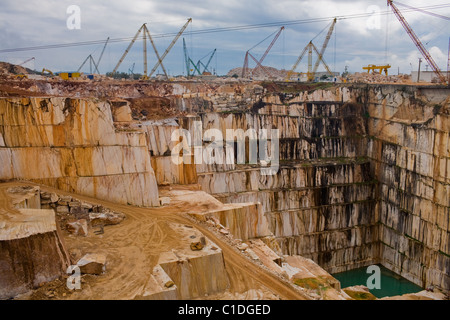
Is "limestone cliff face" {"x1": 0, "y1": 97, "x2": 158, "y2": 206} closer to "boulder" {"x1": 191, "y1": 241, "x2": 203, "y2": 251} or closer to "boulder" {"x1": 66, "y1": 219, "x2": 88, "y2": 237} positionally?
"boulder" {"x1": 66, "y1": 219, "x2": 88, "y2": 237}

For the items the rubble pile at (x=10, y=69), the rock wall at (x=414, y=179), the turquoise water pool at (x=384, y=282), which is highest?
the rubble pile at (x=10, y=69)

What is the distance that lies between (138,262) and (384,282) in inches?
987

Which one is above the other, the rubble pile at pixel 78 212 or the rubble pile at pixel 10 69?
the rubble pile at pixel 10 69

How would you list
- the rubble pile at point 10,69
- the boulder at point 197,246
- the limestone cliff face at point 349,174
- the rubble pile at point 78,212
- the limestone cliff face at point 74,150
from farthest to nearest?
the rubble pile at point 10,69 → the limestone cliff face at point 349,174 → the limestone cliff face at point 74,150 → the rubble pile at point 78,212 → the boulder at point 197,246

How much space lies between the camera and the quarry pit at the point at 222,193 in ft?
51.3

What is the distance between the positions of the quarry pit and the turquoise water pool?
2.02ft

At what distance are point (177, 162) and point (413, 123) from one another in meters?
19.6

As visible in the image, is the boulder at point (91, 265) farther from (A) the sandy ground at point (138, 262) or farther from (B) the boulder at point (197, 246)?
(B) the boulder at point (197, 246)

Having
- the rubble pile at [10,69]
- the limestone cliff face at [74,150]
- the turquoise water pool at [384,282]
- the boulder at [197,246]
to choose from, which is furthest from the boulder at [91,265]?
the rubble pile at [10,69]

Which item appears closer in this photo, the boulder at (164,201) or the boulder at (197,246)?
the boulder at (197,246)

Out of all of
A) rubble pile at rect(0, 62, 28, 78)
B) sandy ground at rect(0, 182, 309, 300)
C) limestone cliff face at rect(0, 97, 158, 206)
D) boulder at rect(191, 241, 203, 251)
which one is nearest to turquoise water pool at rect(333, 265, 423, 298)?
sandy ground at rect(0, 182, 309, 300)

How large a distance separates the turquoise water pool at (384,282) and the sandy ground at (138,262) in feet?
60.6

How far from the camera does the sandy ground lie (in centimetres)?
1384

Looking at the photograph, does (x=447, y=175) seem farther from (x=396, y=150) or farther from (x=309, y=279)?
(x=309, y=279)
